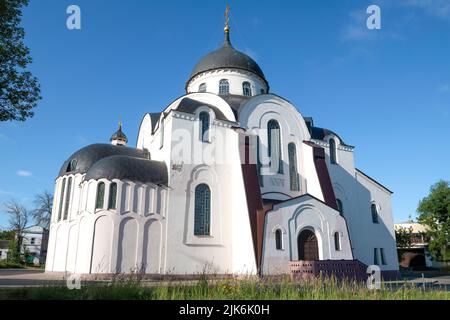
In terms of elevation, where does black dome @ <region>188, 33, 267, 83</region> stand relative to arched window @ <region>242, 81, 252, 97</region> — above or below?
above

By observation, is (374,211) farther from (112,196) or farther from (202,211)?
(112,196)

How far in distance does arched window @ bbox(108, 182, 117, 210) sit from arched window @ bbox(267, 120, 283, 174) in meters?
10.6

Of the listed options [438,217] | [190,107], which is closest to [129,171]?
[190,107]

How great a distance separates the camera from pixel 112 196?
18922 mm

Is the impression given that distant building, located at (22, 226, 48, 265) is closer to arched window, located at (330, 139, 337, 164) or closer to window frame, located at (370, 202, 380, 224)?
arched window, located at (330, 139, 337, 164)

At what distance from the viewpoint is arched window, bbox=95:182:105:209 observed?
1889cm

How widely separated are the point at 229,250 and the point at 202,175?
16.3 feet

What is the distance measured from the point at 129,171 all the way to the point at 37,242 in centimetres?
5203

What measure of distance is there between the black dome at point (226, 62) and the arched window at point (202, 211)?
13127 millimetres

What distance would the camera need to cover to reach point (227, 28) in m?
32.5

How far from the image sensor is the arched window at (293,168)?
23.5 metres

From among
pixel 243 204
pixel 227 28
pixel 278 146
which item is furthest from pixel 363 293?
pixel 227 28

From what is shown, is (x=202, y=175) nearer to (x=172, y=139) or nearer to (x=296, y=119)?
(x=172, y=139)

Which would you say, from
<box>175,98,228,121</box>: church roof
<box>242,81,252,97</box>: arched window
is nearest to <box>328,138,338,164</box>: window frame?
<box>242,81,252,97</box>: arched window
